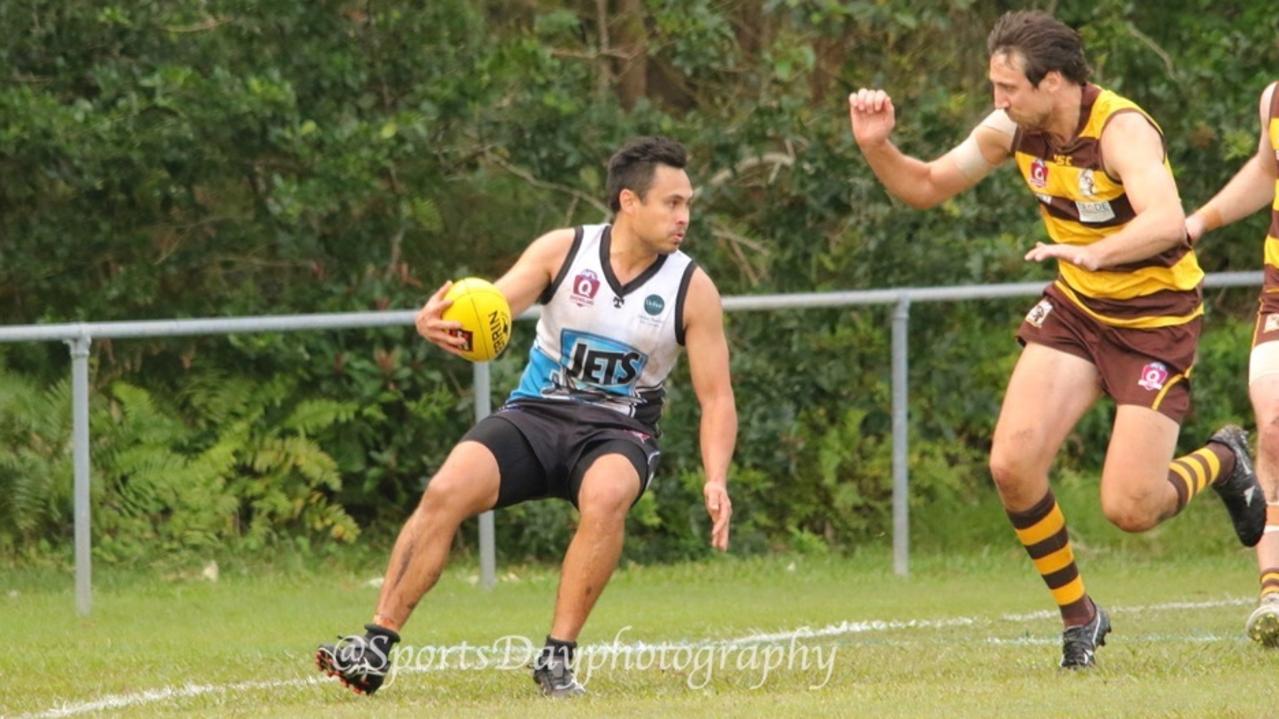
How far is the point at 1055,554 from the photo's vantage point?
7512 mm

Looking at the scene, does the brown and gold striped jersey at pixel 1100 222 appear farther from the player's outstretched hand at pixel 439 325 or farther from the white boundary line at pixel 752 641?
the player's outstretched hand at pixel 439 325

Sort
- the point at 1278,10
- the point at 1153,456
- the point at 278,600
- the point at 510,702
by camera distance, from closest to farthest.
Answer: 1. the point at 510,702
2. the point at 1153,456
3. the point at 278,600
4. the point at 1278,10

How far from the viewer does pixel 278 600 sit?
1059 cm

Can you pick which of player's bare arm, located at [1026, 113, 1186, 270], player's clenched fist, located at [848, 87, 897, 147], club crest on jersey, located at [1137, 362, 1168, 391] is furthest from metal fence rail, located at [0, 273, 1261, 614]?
player's bare arm, located at [1026, 113, 1186, 270]

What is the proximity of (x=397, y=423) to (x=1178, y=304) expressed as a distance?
5.90 metres

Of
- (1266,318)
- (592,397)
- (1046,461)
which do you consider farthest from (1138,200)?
(592,397)

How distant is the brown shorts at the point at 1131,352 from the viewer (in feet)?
24.0

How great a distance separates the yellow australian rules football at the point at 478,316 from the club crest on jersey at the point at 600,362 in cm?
31

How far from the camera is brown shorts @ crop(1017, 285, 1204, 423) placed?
7.31m

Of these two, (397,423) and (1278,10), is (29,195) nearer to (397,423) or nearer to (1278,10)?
(397,423)

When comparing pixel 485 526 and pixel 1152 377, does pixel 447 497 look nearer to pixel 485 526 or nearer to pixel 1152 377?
pixel 1152 377

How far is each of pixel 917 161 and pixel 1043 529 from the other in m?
1.34

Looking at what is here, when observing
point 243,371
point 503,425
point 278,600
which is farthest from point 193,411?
point 503,425

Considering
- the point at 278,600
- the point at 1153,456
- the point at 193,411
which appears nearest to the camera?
the point at 1153,456
